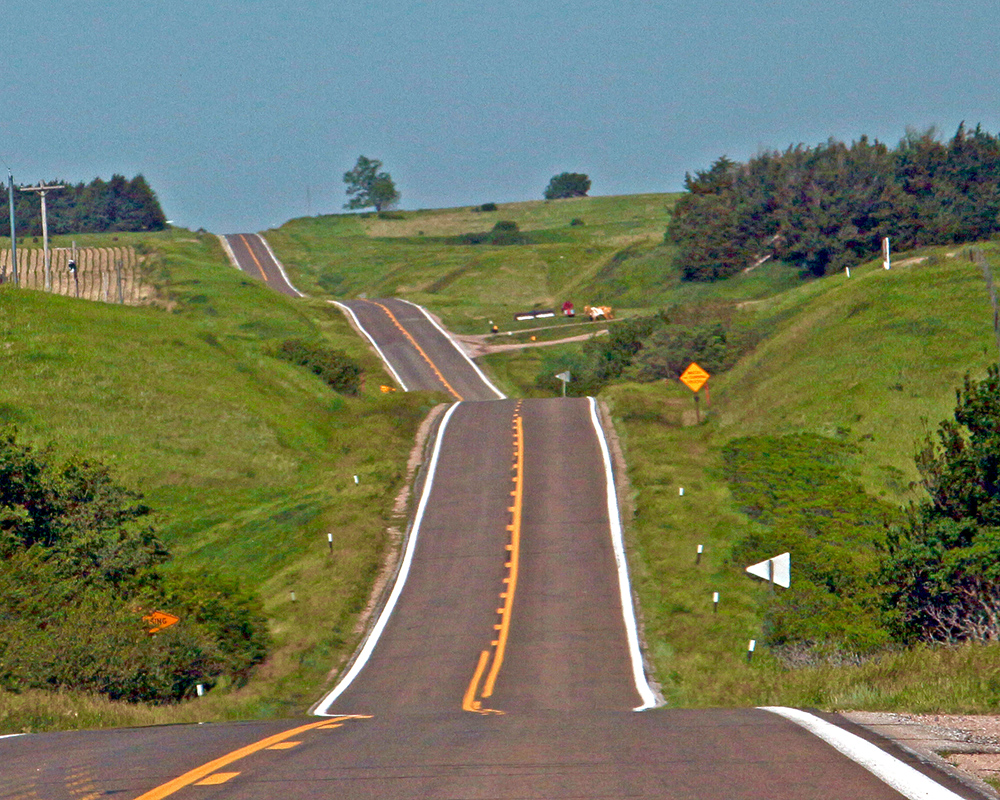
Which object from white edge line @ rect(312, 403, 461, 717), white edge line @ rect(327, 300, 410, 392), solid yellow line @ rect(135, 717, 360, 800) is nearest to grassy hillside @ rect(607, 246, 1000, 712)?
solid yellow line @ rect(135, 717, 360, 800)

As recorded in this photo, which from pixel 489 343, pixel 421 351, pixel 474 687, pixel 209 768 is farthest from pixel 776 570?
pixel 489 343

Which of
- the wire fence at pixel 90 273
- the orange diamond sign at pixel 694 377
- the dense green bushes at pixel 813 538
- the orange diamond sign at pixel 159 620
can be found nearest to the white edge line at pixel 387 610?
the orange diamond sign at pixel 159 620

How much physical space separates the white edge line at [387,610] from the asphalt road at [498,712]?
10 cm

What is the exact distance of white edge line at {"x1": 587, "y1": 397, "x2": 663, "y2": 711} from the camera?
21.1 metres

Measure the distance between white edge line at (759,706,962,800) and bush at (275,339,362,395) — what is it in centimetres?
5836

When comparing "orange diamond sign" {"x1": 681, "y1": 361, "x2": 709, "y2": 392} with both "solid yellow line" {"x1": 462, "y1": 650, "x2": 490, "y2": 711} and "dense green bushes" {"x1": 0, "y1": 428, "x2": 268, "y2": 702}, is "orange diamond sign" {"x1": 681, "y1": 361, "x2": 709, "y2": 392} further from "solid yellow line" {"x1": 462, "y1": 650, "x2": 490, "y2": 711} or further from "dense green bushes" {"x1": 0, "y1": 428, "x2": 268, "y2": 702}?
"dense green bushes" {"x1": 0, "y1": 428, "x2": 268, "y2": 702}

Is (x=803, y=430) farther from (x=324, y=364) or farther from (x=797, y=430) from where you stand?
(x=324, y=364)

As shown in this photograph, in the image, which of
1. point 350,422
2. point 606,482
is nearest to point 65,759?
point 606,482

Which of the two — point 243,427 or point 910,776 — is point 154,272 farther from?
point 910,776

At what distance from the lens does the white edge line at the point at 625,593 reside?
21.1 metres

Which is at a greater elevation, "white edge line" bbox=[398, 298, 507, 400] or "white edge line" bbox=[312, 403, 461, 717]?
"white edge line" bbox=[398, 298, 507, 400]

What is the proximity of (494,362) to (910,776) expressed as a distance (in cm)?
7295

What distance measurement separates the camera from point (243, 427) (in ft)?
158

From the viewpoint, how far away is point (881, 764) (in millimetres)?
7227
